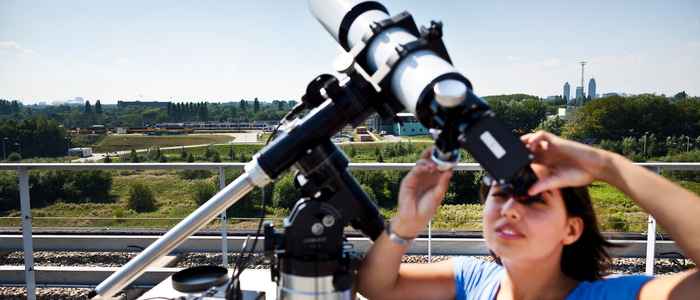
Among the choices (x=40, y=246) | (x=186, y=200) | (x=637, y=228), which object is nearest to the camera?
(x=637, y=228)

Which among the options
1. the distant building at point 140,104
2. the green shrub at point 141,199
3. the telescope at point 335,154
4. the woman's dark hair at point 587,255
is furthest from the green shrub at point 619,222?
the distant building at point 140,104

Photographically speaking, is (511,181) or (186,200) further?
(186,200)

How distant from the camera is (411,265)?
1459mm

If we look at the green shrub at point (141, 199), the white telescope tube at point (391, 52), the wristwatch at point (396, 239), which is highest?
the white telescope tube at point (391, 52)

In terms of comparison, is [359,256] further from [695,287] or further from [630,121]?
[630,121]

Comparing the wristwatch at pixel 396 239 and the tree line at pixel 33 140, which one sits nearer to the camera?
the wristwatch at pixel 396 239

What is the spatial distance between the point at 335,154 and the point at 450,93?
1.22 ft

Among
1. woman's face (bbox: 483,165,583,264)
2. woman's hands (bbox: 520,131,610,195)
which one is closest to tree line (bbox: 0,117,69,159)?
woman's face (bbox: 483,165,583,264)

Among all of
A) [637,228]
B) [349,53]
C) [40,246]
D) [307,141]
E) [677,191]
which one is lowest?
[40,246]

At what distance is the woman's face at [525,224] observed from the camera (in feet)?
3.79

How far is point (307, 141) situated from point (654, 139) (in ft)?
47.5

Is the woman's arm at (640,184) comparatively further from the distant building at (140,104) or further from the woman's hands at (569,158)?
the distant building at (140,104)

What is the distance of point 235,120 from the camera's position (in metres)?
46.8

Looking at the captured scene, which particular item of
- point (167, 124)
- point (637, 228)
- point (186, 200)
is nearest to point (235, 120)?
point (167, 124)
